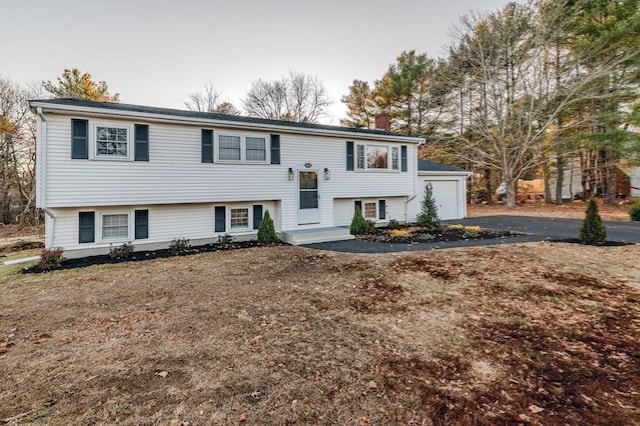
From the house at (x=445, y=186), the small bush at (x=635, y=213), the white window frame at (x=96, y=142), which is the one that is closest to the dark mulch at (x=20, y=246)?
the white window frame at (x=96, y=142)

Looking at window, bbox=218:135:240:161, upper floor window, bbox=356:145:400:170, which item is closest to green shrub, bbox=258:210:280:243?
window, bbox=218:135:240:161

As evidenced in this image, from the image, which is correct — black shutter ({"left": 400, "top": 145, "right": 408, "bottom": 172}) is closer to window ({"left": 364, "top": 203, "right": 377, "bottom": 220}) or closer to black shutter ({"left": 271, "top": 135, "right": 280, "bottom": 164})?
window ({"left": 364, "top": 203, "right": 377, "bottom": 220})

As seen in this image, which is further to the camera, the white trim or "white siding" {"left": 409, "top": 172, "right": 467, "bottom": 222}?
"white siding" {"left": 409, "top": 172, "right": 467, "bottom": 222}

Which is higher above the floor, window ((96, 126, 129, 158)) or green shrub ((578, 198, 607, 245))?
window ((96, 126, 129, 158))

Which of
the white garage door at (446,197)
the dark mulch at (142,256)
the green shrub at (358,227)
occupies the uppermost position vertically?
the white garage door at (446,197)

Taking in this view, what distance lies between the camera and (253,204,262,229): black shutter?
11.9 m

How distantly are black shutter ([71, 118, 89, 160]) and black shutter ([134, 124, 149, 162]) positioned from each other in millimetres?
1261

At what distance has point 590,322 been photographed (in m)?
4.29

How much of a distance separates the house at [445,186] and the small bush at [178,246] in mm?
11795

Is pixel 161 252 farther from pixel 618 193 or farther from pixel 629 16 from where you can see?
pixel 618 193

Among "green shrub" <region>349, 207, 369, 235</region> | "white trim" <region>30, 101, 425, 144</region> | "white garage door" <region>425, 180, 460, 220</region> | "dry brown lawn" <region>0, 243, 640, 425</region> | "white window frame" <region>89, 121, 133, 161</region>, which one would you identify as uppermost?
"white trim" <region>30, 101, 425, 144</region>

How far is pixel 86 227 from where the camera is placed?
9195 millimetres

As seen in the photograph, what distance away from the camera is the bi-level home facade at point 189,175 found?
8664 mm

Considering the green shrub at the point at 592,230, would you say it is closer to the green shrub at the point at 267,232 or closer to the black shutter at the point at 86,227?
the green shrub at the point at 267,232
